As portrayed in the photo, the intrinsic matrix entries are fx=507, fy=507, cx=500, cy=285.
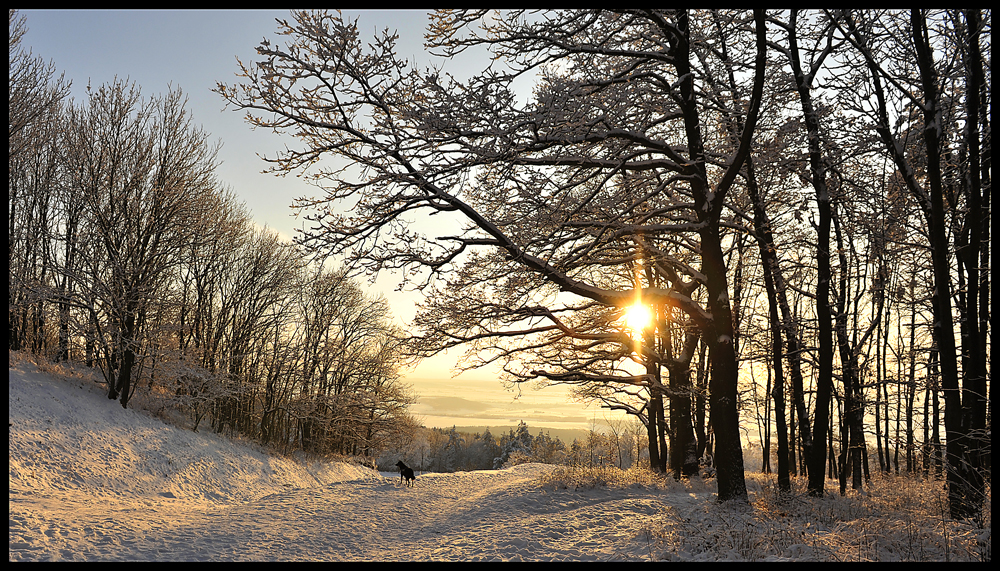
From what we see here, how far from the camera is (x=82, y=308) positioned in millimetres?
18859

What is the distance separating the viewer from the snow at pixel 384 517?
670cm

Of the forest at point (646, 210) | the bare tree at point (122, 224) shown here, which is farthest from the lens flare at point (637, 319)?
the bare tree at point (122, 224)

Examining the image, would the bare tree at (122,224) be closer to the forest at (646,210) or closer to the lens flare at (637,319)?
the forest at (646,210)

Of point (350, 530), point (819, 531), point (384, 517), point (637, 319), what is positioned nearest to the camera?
point (819, 531)

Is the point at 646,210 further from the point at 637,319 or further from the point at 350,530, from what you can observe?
the point at 350,530

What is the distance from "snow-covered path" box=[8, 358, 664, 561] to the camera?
735cm

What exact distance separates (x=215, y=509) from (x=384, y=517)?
375 cm

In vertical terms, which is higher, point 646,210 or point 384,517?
point 646,210

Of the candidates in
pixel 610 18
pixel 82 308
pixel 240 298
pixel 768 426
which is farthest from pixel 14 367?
pixel 768 426

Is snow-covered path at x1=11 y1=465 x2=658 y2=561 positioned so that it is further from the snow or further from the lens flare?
the lens flare

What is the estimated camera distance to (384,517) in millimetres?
11062

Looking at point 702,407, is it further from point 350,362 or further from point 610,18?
point 350,362

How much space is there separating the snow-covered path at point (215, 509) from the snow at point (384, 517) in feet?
0.15

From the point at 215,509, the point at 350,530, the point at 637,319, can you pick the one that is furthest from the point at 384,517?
the point at 637,319
